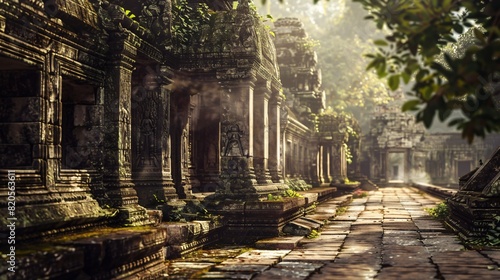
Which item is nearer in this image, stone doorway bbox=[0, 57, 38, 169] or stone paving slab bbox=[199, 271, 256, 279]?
stone doorway bbox=[0, 57, 38, 169]

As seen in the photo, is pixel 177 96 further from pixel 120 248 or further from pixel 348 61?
pixel 348 61

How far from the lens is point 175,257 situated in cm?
856

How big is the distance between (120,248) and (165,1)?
503 centimetres

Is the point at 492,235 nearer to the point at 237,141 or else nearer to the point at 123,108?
the point at 237,141

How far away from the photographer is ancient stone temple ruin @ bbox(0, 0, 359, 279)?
6.24 m

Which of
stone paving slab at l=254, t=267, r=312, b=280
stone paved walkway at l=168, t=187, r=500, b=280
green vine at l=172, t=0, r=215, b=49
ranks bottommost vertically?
stone paved walkway at l=168, t=187, r=500, b=280

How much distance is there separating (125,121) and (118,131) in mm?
230

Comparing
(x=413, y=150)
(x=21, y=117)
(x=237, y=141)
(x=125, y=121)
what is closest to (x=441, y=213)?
(x=237, y=141)

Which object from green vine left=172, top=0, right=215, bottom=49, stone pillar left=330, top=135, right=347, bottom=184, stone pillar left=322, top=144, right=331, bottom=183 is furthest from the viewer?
stone pillar left=330, top=135, right=347, bottom=184

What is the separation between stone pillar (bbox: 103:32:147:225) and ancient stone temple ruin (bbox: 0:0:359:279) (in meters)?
0.02

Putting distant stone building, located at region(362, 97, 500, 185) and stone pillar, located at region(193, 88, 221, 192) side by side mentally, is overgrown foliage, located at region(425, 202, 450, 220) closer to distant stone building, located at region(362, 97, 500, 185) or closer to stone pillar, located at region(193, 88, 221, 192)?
stone pillar, located at region(193, 88, 221, 192)

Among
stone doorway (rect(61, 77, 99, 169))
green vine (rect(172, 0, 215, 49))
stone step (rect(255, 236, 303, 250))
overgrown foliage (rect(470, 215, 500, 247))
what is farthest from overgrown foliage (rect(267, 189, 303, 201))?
stone doorway (rect(61, 77, 99, 169))

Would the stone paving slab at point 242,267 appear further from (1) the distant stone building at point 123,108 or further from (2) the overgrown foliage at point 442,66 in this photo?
(2) the overgrown foliage at point 442,66

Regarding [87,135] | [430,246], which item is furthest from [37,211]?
[430,246]
